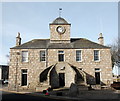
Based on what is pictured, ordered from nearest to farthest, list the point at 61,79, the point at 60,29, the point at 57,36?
1. the point at 61,79
2. the point at 57,36
3. the point at 60,29

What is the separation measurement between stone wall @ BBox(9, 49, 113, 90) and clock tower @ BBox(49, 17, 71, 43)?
254 cm

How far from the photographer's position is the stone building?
2522cm

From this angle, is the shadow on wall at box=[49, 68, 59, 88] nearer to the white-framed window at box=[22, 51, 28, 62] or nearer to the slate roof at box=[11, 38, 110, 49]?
the slate roof at box=[11, 38, 110, 49]

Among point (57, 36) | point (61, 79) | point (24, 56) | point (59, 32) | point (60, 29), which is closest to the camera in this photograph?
point (61, 79)

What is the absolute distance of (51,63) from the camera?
26.3 m

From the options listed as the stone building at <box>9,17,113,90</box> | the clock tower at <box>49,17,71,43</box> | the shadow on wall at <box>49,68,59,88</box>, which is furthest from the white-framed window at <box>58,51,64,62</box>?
the clock tower at <box>49,17,71,43</box>

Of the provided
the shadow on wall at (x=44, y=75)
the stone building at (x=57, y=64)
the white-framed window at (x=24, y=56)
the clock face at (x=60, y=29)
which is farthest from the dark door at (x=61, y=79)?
the clock face at (x=60, y=29)

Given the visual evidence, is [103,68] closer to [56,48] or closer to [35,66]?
[56,48]

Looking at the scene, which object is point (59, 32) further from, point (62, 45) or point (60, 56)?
point (60, 56)

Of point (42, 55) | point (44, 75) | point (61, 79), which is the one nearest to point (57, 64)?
point (61, 79)

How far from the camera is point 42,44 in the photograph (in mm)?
28156

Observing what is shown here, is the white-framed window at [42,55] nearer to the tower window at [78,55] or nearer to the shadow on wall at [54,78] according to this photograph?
the shadow on wall at [54,78]

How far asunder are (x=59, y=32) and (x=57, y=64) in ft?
21.5

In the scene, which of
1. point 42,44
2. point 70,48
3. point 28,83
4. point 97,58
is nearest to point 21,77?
point 28,83
